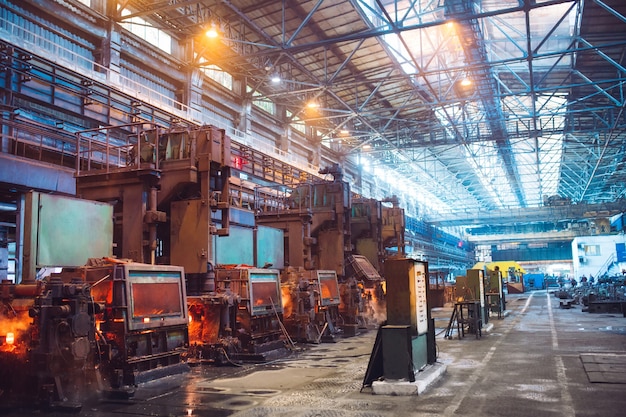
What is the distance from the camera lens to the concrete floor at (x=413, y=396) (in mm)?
6316

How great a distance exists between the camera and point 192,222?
37.0ft

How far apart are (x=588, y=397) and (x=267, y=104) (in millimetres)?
29326

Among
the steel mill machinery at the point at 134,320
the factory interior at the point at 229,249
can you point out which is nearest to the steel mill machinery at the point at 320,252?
the factory interior at the point at 229,249

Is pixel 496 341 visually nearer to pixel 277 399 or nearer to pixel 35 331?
pixel 277 399

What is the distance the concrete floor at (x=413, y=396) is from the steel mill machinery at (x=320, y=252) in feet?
6.20

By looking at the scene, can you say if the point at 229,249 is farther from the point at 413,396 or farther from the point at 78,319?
the point at 413,396

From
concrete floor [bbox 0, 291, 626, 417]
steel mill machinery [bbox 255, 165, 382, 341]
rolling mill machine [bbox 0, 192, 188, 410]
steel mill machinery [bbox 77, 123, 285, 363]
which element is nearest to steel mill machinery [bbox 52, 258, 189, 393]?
rolling mill machine [bbox 0, 192, 188, 410]

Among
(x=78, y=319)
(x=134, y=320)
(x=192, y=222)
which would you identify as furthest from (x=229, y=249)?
(x=78, y=319)

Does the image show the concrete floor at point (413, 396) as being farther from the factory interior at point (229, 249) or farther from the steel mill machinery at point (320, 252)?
the steel mill machinery at point (320, 252)

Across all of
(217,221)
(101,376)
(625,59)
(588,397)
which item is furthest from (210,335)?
(625,59)

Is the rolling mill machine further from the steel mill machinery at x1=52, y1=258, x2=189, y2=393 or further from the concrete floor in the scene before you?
the concrete floor

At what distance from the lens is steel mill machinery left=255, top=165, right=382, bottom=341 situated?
1363cm

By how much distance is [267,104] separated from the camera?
1329 inches

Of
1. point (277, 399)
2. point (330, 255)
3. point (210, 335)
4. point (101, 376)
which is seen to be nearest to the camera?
point (277, 399)
